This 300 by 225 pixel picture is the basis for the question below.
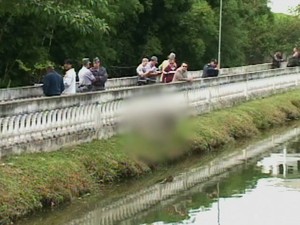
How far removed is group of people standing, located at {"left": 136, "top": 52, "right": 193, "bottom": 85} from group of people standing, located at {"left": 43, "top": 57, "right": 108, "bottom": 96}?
10.6ft

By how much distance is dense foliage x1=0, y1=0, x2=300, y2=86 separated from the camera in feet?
49.7

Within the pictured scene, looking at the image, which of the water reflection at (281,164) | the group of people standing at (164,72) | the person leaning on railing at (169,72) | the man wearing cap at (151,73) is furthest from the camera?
the man wearing cap at (151,73)

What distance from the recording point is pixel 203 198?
1378 centimetres

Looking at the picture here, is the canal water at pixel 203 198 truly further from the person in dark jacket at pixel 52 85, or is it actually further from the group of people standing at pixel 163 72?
the group of people standing at pixel 163 72

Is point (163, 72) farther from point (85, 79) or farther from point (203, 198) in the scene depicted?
point (203, 198)

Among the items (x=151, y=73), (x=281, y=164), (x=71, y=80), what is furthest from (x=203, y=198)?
(x=151, y=73)

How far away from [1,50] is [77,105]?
12.7 metres

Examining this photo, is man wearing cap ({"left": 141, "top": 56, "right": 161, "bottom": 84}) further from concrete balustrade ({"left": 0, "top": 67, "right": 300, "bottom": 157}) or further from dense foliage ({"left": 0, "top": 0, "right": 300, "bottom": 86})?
concrete balustrade ({"left": 0, "top": 67, "right": 300, "bottom": 157})

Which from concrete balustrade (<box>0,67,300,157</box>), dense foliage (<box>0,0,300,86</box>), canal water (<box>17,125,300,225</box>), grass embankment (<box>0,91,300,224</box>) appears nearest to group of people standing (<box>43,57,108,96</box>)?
A: dense foliage (<box>0,0,300,86</box>)

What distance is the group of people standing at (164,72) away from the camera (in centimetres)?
2208

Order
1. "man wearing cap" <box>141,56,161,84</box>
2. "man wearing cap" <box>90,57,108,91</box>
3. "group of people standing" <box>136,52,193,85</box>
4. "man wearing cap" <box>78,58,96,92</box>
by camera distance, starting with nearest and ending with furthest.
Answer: "man wearing cap" <box>78,58,96,92</box> < "man wearing cap" <box>90,57,108,91</box> < "group of people standing" <box>136,52,193,85</box> < "man wearing cap" <box>141,56,161,84</box>

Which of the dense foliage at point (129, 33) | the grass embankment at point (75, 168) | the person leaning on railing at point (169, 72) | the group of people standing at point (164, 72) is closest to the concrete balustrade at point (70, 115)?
the grass embankment at point (75, 168)

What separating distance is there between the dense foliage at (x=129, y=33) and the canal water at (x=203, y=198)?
3258 mm

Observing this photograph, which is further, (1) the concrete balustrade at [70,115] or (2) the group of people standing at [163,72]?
(2) the group of people standing at [163,72]
